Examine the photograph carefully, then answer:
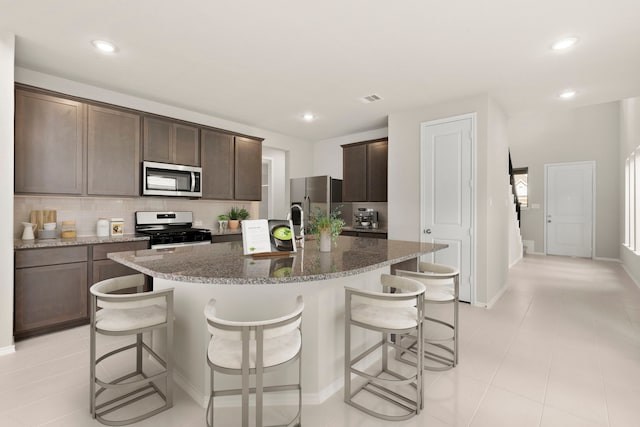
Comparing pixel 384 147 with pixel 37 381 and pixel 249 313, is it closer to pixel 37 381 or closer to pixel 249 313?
pixel 249 313

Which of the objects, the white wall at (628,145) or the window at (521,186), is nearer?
the white wall at (628,145)

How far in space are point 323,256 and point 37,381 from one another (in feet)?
7.09

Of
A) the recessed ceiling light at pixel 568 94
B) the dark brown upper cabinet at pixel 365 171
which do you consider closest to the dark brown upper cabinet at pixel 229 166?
the dark brown upper cabinet at pixel 365 171

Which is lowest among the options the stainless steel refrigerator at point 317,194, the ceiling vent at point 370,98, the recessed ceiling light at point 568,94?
the stainless steel refrigerator at point 317,194

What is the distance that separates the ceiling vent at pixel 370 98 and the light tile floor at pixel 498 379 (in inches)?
109

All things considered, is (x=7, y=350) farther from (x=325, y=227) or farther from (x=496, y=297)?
(x=496, y=297)

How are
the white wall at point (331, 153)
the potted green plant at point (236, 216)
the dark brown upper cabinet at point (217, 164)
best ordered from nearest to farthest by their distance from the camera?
the dark brown upper cabinet at point (217, 164), the potted green plant at point (236, 216), the white wall at point (331, 153)

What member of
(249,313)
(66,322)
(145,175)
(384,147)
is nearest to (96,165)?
(145,175)

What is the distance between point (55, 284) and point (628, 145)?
350 inches

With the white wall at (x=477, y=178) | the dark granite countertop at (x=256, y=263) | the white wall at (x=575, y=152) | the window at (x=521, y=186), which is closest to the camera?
the dark granite countertop at (x=256, y=263)

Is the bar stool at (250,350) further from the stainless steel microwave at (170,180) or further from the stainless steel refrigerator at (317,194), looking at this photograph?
the stainless steel refrigerator at (317,194)

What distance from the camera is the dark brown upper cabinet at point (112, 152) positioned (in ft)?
11.2

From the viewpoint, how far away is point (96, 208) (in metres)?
3.76

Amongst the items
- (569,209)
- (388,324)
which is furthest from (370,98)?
(569,209)
